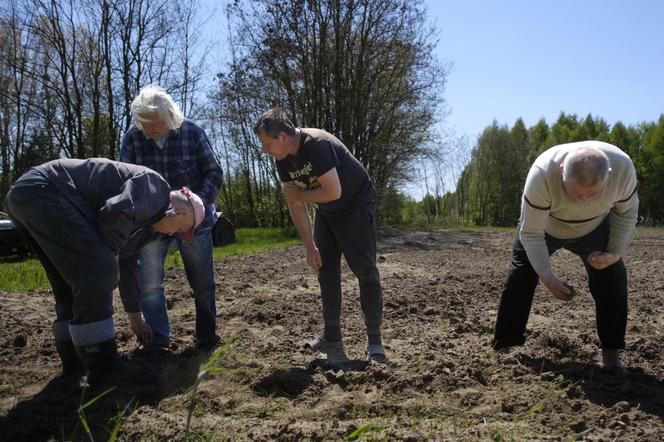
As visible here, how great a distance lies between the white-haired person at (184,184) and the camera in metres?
3.58

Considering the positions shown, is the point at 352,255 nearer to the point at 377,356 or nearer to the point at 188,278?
the point at 377,356

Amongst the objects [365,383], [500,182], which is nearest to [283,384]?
[365,383]

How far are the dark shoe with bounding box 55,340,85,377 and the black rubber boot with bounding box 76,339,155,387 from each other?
0.35 metres

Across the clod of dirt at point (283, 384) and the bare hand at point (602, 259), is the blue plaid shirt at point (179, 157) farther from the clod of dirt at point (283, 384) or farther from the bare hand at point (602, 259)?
the bare hand at point (602, 259)

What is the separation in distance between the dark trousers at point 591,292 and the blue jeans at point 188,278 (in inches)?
75.9

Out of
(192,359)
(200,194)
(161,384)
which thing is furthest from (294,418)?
(200,194)

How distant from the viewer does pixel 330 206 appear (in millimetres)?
3555

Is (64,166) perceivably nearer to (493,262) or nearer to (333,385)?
(333,385)

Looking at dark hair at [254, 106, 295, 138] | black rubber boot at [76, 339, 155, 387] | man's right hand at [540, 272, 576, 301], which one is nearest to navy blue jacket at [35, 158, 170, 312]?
black rubber boot at [76, 339, 155, 387]

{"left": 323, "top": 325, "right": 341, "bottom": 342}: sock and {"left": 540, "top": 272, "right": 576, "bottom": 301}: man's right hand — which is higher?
{"left": 540, "top": 272, "right": 576, "bottom": 301}: man's right hand

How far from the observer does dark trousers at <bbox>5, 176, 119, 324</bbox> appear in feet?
8.45

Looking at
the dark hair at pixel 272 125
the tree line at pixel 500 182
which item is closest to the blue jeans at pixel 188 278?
the dark hair at pixel 272 125

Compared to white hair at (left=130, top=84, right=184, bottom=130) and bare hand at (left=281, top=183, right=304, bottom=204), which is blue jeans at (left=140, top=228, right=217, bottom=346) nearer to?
bare hand at (left=281, top=183, right=304, bottom=204)

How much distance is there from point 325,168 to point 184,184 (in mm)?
979
